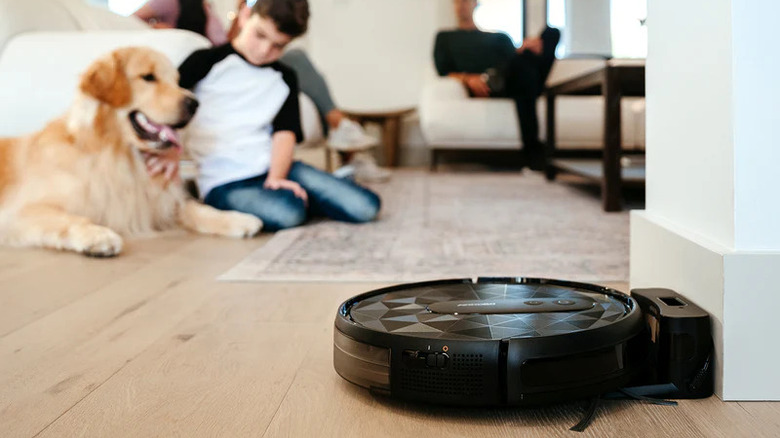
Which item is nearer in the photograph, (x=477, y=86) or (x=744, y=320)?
(x=744, y=320)

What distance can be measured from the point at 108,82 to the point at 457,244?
37.2 inches

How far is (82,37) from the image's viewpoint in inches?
82.3

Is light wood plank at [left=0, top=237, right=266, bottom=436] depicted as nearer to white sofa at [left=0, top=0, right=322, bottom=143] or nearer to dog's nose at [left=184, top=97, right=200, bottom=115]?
dog's nose at [left=184, top=97, right=200, bottom=115]

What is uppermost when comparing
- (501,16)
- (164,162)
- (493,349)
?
(501,16)

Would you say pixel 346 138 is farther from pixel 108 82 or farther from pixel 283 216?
pixel 108 82

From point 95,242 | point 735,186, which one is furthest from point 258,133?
point 735,186

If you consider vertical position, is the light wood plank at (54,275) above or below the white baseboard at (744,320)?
below

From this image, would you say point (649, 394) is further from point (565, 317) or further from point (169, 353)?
point (169, 353)

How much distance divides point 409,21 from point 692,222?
473 centimetres

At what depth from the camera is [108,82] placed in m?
1.80

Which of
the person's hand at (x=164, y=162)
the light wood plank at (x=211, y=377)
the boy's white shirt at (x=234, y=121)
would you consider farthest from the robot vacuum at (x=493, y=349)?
the boy's white shirt at (x=234, y=121)

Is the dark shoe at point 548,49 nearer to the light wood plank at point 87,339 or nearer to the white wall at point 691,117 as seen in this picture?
the light wood plank at point 87,339

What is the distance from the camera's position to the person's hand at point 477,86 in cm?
433

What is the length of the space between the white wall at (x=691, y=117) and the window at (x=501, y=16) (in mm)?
4540
